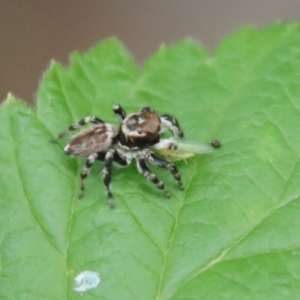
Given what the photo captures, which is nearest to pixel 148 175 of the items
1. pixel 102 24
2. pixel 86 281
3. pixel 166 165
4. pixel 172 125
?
pixel 166 165

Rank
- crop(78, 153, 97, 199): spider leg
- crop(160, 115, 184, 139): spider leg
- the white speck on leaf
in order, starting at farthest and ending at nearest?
1. crop(160, 115, 184, 139): spider leg
2. crop(78, 153, 97, 199): spider leg
3. the white speck on leaf

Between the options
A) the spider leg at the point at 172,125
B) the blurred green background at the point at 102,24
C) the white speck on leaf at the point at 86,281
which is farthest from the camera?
the blurred green background at the point at 102,24

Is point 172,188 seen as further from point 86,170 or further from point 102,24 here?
point 102,24

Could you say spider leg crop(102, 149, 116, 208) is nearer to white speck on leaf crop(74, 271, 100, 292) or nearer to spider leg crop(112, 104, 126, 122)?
spider leg crop(112, 104, 126, 122)

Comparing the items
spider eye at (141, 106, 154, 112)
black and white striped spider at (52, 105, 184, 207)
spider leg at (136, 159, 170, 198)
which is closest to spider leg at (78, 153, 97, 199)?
black and white striped spider at (52, 105, 184, 207)

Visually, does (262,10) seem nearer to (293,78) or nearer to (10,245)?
(293,78)

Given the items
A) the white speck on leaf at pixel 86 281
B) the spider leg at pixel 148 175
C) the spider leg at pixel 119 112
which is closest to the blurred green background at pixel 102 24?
the spider leg at pixel 119 112

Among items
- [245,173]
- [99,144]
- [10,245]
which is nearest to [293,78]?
[245,173]

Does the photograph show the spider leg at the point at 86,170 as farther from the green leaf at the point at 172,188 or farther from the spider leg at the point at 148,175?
the spider leg at the point at 148,175

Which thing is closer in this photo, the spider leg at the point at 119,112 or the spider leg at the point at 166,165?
the spider leg at the point at 166,165
